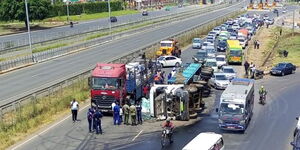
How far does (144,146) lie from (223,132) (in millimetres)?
5920

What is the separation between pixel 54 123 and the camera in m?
30.4

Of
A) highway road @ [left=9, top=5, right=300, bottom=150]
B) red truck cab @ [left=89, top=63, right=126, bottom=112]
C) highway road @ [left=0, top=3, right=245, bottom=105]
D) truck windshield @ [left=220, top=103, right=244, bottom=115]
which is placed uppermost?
red truck cab @ [left=89, top=63, right=126, bottom=112]

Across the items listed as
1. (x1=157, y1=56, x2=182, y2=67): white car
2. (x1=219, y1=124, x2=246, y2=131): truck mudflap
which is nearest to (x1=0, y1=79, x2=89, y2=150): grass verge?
(x1=219, y1=124, x2=246, y2=131): truck mudflap

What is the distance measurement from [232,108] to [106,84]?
899cm

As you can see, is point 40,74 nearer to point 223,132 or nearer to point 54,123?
point 54,123

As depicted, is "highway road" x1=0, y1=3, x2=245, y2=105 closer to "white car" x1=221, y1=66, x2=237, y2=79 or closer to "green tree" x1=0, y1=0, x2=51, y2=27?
"white car" x1=221, y1=66, x2=237, y2=79

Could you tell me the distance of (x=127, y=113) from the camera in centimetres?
2975

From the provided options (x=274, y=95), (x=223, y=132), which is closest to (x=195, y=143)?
(x=223, y=132)

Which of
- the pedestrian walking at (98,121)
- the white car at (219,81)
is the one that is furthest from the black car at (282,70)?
the pedestrian walking at (98,121)

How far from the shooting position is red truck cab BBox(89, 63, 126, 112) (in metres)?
30.9

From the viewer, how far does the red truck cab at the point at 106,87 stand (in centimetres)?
3091

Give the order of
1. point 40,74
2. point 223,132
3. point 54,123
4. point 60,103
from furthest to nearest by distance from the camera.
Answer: point 40,74 < point 60,103 < point 54,123 < point 223,132

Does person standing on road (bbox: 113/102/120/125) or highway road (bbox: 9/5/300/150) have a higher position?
person standing on road (bbox: 113/102/120/125)

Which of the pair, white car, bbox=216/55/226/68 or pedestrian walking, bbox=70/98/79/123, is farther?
white car, bbox=216/55/226/68
